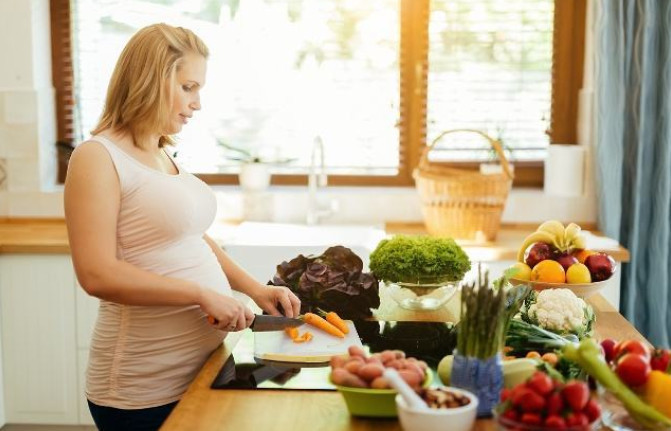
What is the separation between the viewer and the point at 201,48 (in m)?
2.19

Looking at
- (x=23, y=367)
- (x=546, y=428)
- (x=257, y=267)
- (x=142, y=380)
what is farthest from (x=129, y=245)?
(x=23, y=367)

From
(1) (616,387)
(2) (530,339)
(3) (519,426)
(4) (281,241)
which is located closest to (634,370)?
(1) (616,387)

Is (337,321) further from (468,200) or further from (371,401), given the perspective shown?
(468,200)

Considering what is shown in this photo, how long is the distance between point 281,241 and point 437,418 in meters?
2.34

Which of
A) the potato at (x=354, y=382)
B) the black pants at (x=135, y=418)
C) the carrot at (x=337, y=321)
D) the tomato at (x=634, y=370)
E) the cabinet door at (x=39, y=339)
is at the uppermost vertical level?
the tomato at (x=634, y=370)

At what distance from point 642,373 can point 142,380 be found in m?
1.04

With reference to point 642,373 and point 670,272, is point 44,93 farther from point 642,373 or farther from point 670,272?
point 642,373

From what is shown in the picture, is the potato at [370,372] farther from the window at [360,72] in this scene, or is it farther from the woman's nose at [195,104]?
the window at [360,72]

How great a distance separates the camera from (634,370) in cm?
157

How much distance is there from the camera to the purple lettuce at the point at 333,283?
236 centimetres

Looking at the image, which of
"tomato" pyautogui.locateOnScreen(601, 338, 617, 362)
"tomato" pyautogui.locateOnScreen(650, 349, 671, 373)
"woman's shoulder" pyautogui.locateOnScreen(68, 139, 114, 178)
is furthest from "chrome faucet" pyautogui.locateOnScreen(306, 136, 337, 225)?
"tomato" pyautogui.locateOnScreen(650, 349, 671, 373)

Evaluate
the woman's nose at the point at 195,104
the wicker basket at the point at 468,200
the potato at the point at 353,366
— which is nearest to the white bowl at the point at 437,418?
the potato at the point at 353,366

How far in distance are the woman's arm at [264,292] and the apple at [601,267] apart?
0.78 metres

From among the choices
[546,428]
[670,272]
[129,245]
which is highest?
[129,245]
